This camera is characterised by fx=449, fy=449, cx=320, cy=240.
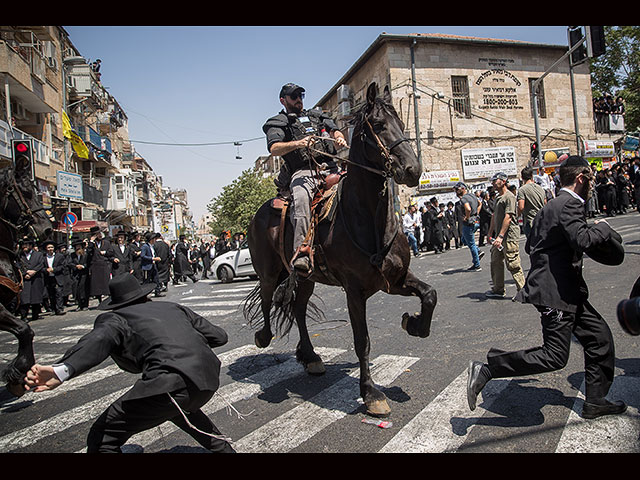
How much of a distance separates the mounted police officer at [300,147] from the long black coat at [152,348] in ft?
6.25

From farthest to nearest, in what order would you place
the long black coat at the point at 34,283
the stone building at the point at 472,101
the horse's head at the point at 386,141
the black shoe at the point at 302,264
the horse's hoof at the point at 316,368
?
the stone building at the point at 472,101
the long black coat at the point at 34,283
the horse's hoof at the point at 316,368
the black shoe at the point at 302,264
the horse's head at the point at 386,141

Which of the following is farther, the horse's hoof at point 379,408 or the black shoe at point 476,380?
the horse's hoof at point 379,408

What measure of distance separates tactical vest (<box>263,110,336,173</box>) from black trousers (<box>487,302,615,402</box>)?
2.86m

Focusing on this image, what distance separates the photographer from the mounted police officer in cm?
482

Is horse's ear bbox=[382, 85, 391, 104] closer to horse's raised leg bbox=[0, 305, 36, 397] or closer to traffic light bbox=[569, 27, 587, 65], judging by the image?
horse's raised leg bbox=[0, 305, 36, 397]

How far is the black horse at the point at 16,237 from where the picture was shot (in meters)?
5.08

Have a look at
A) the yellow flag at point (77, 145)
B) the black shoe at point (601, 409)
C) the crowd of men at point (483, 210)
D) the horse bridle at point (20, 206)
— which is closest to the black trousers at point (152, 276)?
the crowd of men at point (483, 210)

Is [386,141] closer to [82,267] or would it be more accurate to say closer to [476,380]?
[476,380]

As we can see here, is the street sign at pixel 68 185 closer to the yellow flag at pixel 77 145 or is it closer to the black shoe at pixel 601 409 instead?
the yellow flag at pixel 77 145

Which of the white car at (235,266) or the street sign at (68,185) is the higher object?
the street sign at (68,185)

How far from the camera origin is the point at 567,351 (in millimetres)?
3410

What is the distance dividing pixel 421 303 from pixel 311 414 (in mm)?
1408

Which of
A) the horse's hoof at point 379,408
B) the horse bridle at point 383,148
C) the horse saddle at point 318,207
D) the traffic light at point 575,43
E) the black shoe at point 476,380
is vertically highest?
the traffic light at point 575,43

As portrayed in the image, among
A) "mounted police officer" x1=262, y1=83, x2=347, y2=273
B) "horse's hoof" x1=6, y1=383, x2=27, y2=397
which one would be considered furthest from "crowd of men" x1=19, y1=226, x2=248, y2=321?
"mounted police officer" x1=262, y1=83, x2=347, y2=273
